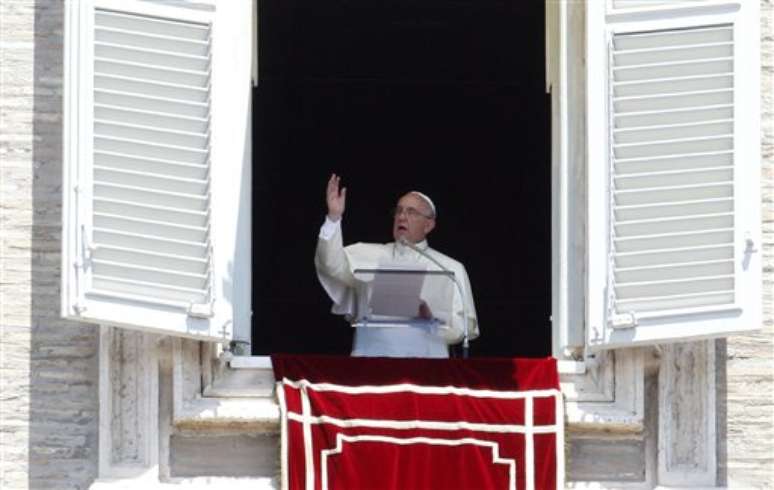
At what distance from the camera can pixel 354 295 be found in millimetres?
15180

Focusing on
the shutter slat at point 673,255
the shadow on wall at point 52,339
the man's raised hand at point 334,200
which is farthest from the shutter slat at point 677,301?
the shadow on wall at point 52,339

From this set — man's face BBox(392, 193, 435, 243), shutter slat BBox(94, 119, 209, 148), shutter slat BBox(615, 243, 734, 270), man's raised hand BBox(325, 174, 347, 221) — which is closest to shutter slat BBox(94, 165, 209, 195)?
shutter slat BBox(94, 119, 209, 148)

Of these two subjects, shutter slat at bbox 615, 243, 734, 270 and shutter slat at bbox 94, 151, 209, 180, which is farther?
shutter slat at bbox 615, 243, 734, 270

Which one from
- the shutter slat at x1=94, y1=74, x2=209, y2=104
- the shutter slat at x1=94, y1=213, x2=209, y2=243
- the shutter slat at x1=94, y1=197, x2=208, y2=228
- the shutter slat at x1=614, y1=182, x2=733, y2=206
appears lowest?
the shutter slat at x1=94, y1=213, x2=209, y2=243

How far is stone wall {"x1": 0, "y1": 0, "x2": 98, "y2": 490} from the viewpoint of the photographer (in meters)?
14.3

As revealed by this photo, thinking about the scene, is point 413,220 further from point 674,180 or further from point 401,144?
point 401,144

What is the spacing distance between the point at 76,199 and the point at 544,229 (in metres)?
4.38

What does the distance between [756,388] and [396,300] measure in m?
1.32

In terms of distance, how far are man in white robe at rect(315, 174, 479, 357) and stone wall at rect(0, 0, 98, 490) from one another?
103 cm

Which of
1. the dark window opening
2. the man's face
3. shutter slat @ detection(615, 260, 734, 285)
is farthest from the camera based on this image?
the dark window opening

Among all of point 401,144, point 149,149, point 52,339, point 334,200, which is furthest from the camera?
point 401,144

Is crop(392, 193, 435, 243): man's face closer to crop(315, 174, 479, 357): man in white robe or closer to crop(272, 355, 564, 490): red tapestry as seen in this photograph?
crop(315, 174, 479, 357): man in white robe

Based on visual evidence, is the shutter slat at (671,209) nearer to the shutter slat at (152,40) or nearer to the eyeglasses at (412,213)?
the shutter slat at (152,40)

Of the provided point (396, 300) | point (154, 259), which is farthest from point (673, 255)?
point (154, 259)
